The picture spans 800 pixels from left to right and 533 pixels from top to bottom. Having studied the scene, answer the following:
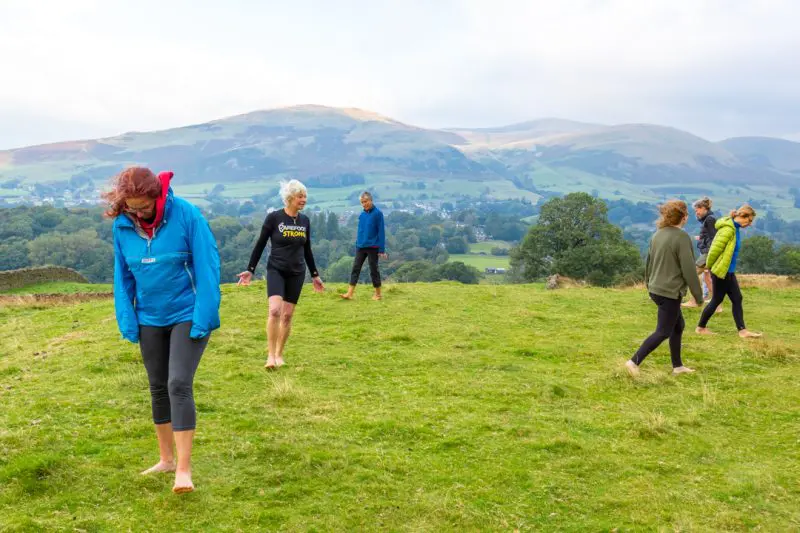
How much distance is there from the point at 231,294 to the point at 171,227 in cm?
1249

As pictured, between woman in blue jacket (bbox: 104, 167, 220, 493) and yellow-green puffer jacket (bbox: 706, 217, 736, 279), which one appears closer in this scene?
woman in blue jacket (bbox: 104, 167, 220, 493)

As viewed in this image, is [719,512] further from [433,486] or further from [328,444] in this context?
[328,444]

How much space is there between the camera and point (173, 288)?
4.95 meters

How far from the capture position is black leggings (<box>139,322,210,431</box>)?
4.91 metres

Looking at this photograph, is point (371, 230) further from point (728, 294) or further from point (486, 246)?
point (486, 246)

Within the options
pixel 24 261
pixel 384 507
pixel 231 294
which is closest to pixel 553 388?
pixel 384 507

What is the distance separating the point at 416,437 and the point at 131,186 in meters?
3.68

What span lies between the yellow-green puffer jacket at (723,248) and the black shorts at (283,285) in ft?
24.0

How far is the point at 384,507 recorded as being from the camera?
500cm

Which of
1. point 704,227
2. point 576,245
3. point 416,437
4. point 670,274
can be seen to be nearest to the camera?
point 416,437

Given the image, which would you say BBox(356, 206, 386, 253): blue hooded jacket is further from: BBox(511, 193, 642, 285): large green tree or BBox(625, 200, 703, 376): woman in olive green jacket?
BBox(511, 193, 642, 285): large green tree

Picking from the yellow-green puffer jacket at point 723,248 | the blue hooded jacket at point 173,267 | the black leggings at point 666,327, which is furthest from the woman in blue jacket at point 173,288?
the yellow-green puffer jacket at point 723,248

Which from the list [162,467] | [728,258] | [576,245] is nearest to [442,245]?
[576,245]

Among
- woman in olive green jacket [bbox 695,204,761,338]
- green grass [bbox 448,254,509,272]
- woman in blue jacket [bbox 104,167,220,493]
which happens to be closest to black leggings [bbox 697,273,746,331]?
woman in olive green jacket [bbox 695,204,761,338]
